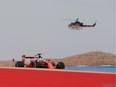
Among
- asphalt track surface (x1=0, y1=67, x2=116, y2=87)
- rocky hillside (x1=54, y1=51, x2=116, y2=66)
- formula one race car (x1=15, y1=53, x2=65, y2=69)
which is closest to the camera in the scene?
asphalt track surface (x1=0, y1=67, x2=116, y2=87)

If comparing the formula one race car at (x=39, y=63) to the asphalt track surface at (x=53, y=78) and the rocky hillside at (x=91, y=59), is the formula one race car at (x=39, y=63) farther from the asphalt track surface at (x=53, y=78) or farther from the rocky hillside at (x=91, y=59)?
the rocky hillside at (x=91, y=59)

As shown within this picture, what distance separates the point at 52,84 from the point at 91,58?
76.1 ft

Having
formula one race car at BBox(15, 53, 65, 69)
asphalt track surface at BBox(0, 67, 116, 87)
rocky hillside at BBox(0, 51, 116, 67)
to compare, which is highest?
rocky hillside at BBox(0, 51, 116, 67)

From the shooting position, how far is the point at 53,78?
3.34 meters

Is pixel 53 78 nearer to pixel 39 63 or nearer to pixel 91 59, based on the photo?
pixel 39 63

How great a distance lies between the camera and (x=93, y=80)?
3.19 metres

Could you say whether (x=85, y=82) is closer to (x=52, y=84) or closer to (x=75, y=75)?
(x=75, y=75)

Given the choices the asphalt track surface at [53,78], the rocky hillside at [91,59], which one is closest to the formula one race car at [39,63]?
the asphalt track surface at [53,78]

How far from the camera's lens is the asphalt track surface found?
10.4ft

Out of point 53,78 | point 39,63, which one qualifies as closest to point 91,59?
point 39,63

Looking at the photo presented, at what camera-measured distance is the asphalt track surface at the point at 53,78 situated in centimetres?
316

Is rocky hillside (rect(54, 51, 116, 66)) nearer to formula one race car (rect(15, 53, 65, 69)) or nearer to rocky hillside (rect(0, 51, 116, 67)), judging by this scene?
rocky hillside (rect(0, 51, 116, 67))

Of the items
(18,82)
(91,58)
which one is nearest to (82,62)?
(91,58)

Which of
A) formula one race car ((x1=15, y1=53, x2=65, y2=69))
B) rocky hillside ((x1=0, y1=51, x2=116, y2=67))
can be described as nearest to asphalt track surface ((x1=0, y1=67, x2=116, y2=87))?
formula one race car ((x1=15, y1=53, x2=65, y2=69))
